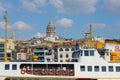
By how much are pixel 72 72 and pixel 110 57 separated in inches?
166

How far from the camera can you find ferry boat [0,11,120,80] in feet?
82.2

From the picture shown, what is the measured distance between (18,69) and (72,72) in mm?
4446

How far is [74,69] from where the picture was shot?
2523 cm

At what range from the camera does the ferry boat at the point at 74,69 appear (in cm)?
2505

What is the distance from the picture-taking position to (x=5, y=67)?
25.5m

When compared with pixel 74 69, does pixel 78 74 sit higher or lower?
lower

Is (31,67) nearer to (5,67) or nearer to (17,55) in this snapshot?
(5,67)

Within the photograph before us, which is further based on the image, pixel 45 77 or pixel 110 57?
pixel 110 57

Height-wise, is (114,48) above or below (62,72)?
above

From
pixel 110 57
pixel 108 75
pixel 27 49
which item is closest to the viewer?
pixel 108 75

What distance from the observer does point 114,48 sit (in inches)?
1081

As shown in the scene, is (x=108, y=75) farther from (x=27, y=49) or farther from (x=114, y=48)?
(x=27, y=49)

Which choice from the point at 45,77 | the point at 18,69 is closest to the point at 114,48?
the point at 45,77

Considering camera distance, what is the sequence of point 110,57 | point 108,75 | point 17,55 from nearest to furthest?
point 108,75 < point 110,57 < point 17,55
